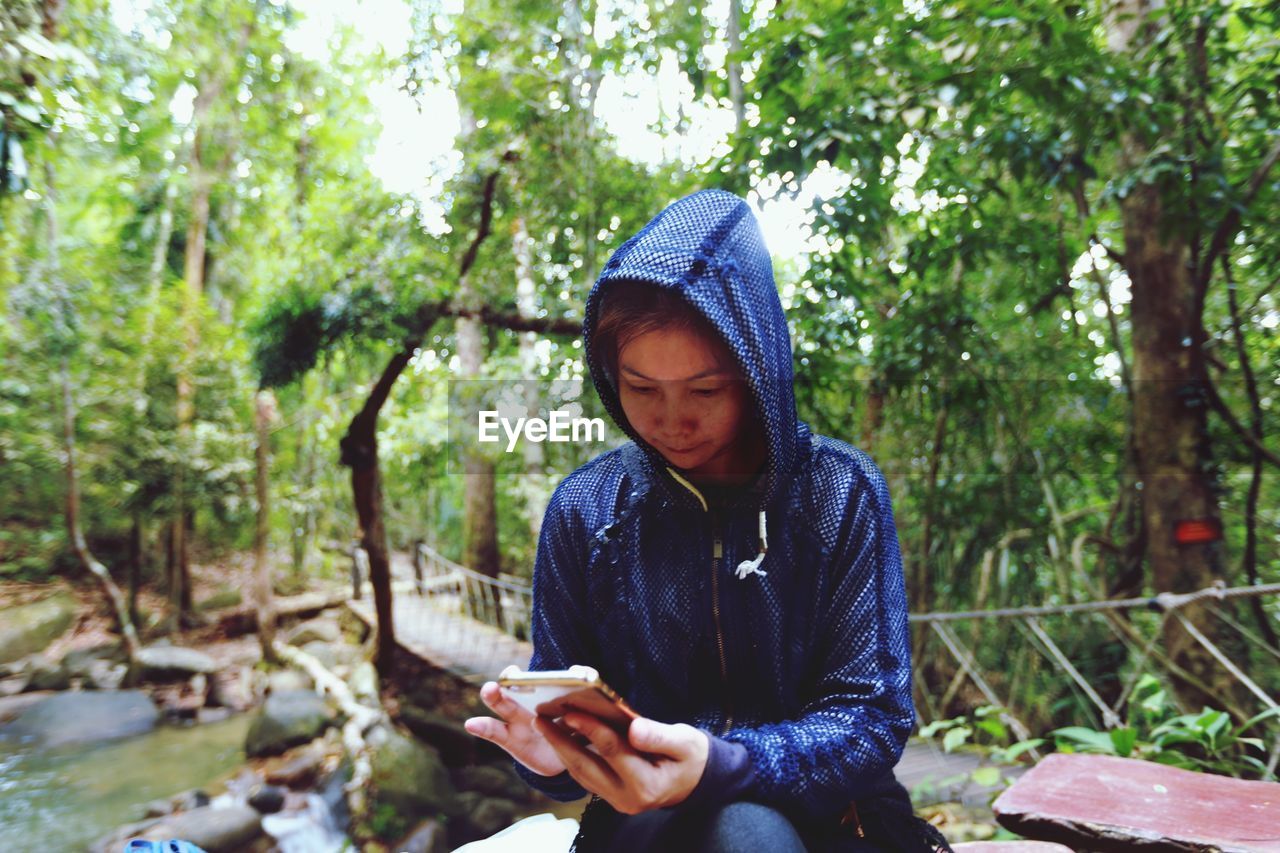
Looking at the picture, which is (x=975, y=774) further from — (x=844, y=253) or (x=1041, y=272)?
(x=1041, y=272)

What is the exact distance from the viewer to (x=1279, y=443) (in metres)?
3.79

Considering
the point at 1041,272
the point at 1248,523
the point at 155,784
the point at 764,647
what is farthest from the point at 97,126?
the point at 1248,523

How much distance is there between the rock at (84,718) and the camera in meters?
6.44

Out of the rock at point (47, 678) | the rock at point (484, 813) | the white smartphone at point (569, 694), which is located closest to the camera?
the white smartphone at point (569, 694)

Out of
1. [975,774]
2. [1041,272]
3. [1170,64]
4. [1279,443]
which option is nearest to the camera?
[975,774]

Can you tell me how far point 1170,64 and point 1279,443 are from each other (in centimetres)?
212

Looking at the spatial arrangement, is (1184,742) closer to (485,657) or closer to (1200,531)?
(1200,531)

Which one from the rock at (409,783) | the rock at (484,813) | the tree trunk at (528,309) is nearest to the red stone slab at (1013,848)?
the tree trunk at (528,309)

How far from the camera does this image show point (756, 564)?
920mm

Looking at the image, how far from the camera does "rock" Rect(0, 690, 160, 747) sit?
644cm

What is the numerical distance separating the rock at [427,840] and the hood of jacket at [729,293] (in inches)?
189

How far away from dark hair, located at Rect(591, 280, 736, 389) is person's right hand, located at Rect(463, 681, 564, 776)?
0.43m

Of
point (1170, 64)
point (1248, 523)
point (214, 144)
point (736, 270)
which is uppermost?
point (214, 144)

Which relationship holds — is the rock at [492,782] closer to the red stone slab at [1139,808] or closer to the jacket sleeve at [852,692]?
the red stone slab at [1139,808]
